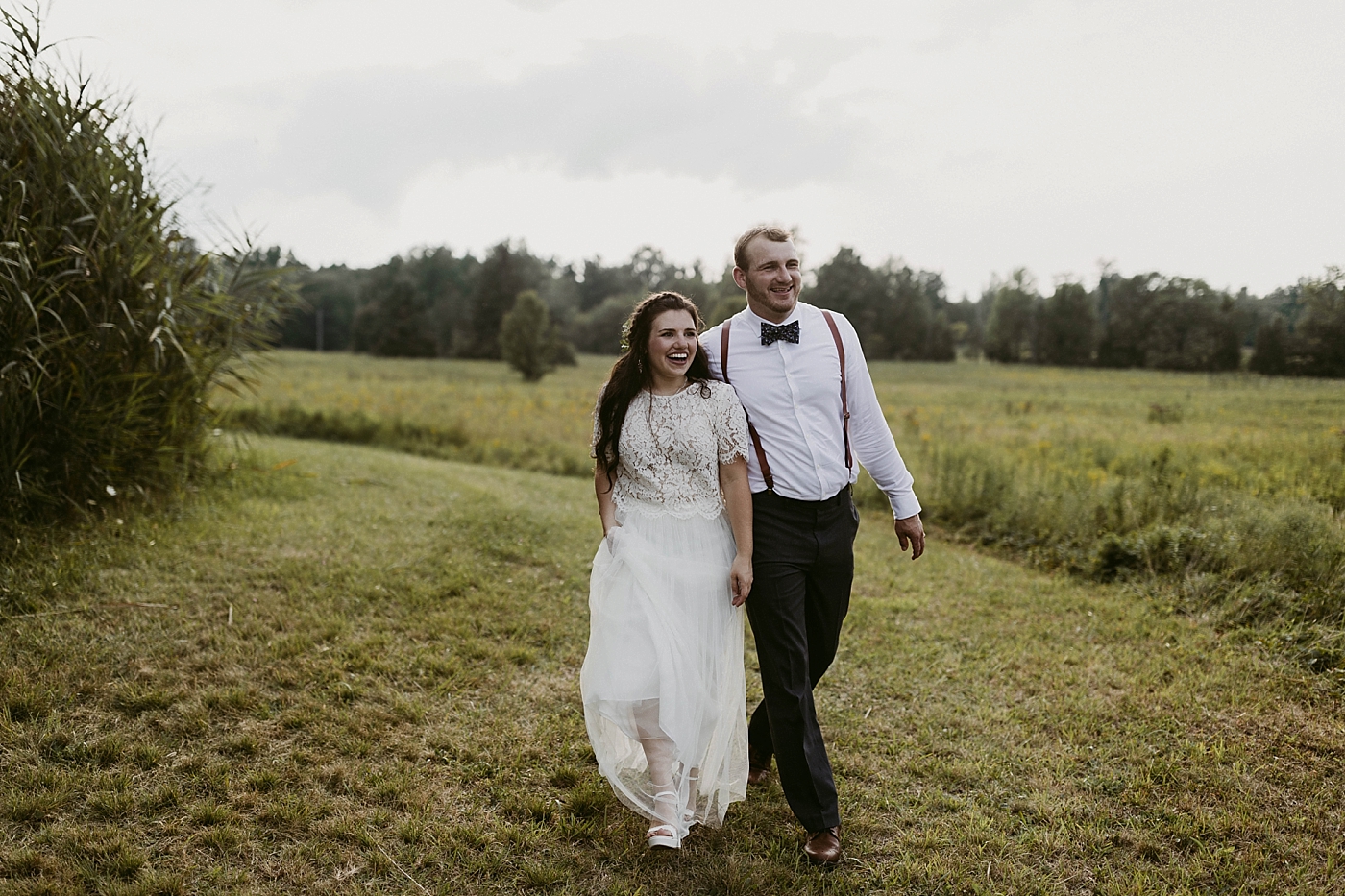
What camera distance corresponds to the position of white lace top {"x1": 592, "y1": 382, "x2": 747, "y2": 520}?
3234 mm

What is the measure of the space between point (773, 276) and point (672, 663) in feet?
5.11

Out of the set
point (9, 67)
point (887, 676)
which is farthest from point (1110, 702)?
point (9, 67)

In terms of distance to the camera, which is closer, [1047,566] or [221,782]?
[221,782]

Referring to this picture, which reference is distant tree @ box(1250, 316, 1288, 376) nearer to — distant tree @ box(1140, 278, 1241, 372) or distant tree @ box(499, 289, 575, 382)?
distant tree @ box(1140, 278, 1241, 372)

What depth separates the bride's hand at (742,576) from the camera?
3.21 meters

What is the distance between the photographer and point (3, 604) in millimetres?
4922

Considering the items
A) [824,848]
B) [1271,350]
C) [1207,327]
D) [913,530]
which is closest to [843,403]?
[913,530]

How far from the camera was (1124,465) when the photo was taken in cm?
1048

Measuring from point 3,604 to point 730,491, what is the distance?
15.1 feet

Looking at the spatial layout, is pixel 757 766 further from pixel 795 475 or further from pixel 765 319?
pixel 765 319

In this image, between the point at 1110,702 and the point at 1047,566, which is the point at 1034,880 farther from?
the point at 1047,566

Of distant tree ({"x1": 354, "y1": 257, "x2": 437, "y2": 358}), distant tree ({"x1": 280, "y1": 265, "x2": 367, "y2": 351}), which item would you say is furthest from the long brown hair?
distant tree ({"x1": 280, "y1": 265, "x2": 367, "y2": 351})

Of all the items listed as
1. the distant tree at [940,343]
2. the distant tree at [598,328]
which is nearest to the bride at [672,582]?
the distant tree at [940,343]

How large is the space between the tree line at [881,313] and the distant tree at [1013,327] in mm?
116
